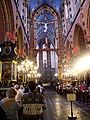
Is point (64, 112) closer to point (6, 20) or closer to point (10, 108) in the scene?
point (10, 108)

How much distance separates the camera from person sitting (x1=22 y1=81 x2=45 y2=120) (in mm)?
5738

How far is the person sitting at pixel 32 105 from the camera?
226 inches

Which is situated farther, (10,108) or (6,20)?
(6,20)

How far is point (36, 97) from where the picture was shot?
19.1ft

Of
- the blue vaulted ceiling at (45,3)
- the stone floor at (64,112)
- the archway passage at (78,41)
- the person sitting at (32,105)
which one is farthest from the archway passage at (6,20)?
the blue vaulted ceiling at (45,3)

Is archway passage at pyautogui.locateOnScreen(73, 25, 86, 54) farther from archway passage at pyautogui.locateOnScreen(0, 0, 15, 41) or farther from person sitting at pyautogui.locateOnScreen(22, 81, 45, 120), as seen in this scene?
person sitting at pyautogui.locateOnScreen(22, 81, 45, 120)

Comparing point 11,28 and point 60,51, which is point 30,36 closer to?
point 60,51

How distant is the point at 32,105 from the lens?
227 inches

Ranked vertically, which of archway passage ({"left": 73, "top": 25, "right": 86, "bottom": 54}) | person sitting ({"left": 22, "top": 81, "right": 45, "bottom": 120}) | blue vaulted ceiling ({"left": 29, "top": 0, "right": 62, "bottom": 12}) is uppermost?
blue vaulted ceiling ({"left": 29, "top": 0, "right": 62, "bottom": 12})

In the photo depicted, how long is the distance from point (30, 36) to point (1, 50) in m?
26.0

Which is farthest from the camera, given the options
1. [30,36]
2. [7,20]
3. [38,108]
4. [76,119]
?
[30,36]

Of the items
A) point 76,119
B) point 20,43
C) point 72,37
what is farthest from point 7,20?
point 76,119

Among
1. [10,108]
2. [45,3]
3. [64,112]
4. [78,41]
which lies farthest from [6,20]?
[45,3]

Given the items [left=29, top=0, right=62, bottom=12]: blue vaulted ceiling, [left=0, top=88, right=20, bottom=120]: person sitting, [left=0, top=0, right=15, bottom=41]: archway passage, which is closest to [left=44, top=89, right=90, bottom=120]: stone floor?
[left=0, top=88, right=20, bottom=120]: person sitting
